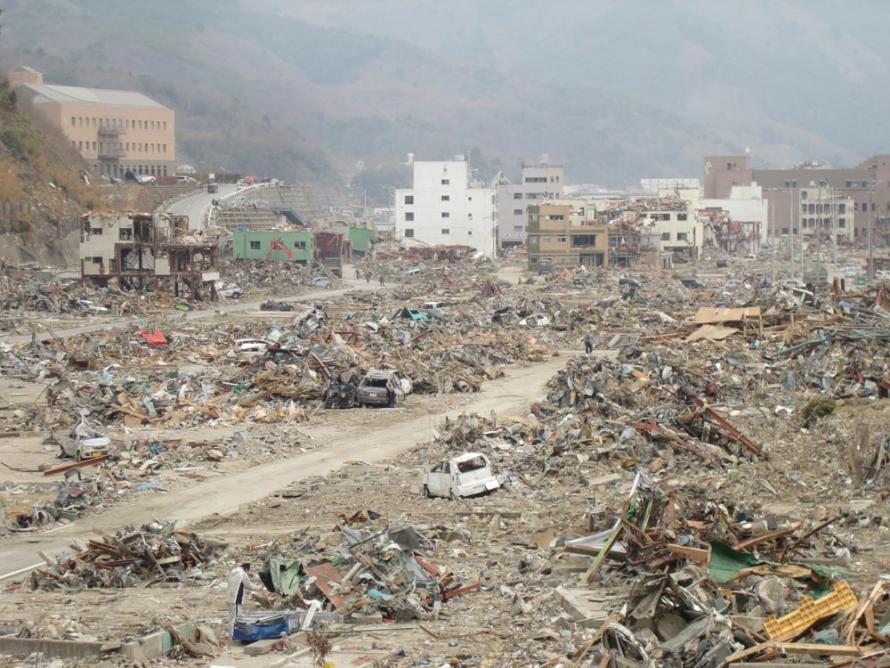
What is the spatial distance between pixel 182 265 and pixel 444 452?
46.3 metres

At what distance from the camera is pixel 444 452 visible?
26.4 meters

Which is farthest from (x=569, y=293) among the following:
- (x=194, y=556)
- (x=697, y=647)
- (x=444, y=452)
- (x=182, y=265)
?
(x=697, y=647)

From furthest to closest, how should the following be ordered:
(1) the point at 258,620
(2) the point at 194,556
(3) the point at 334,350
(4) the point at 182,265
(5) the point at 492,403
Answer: (4) the point at 182,265, (3) the point at 334,350, (5) the point at 492,403, (2) the point at 194,556, (1) the point at 258,620

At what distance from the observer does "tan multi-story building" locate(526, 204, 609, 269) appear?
317 feet

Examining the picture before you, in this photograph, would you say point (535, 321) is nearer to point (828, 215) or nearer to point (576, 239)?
point (576, 239)

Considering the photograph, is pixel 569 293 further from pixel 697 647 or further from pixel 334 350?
pixel 697 647

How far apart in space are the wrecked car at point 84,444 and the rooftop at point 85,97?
115807 mm

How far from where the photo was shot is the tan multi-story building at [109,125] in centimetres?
13462

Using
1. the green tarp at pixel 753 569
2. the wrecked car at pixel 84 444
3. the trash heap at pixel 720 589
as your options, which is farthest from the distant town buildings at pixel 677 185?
the green tarp at pixel 753 569

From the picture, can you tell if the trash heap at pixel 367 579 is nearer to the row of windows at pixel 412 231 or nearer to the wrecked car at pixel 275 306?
the wrecked car at pixel 275 306

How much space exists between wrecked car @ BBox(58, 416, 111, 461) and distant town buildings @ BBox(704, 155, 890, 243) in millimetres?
108203

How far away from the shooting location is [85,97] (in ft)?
488

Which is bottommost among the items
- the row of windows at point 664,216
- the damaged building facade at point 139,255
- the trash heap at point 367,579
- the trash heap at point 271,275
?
the trash heap at point 367,579

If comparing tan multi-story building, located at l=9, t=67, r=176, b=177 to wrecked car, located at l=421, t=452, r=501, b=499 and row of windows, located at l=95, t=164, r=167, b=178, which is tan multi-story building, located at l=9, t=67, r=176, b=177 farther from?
wrecked car, located at l=421, t=452, r=501, b=499
